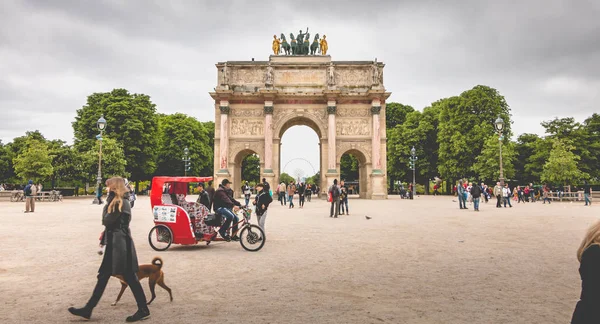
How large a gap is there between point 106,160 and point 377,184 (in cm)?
2695

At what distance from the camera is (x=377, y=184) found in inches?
1581

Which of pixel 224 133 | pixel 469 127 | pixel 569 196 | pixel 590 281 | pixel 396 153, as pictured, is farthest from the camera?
pixel 396 153

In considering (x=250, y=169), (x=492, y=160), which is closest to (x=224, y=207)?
(x=492, y=160)

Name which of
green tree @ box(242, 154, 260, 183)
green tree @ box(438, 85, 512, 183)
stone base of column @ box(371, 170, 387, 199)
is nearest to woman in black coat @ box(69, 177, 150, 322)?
stone base of column @ box(371, 170, 387, 199)

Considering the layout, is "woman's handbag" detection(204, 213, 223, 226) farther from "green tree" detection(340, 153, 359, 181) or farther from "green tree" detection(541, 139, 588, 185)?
"green tree" detection(340, 153, 359, 181)

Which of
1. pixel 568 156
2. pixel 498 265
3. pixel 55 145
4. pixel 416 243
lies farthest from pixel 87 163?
pixel 568 156

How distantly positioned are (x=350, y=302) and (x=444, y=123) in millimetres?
48612

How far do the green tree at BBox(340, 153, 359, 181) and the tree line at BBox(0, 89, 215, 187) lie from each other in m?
21.0

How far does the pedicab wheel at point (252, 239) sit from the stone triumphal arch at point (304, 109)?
3007cm

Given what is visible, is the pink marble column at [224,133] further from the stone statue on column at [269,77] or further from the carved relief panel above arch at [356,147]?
the carved relief panel above arch at [356,147]

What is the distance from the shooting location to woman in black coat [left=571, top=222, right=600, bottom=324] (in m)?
2.53

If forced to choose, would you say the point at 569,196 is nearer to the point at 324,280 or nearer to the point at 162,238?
the point at 324,280

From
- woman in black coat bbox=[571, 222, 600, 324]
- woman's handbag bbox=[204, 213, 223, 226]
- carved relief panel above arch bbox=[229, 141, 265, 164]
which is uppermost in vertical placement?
carved relief panel above arch bbox=[229, 141, 265, 164]

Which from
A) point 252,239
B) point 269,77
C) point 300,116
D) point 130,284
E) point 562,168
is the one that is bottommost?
point 252,239
